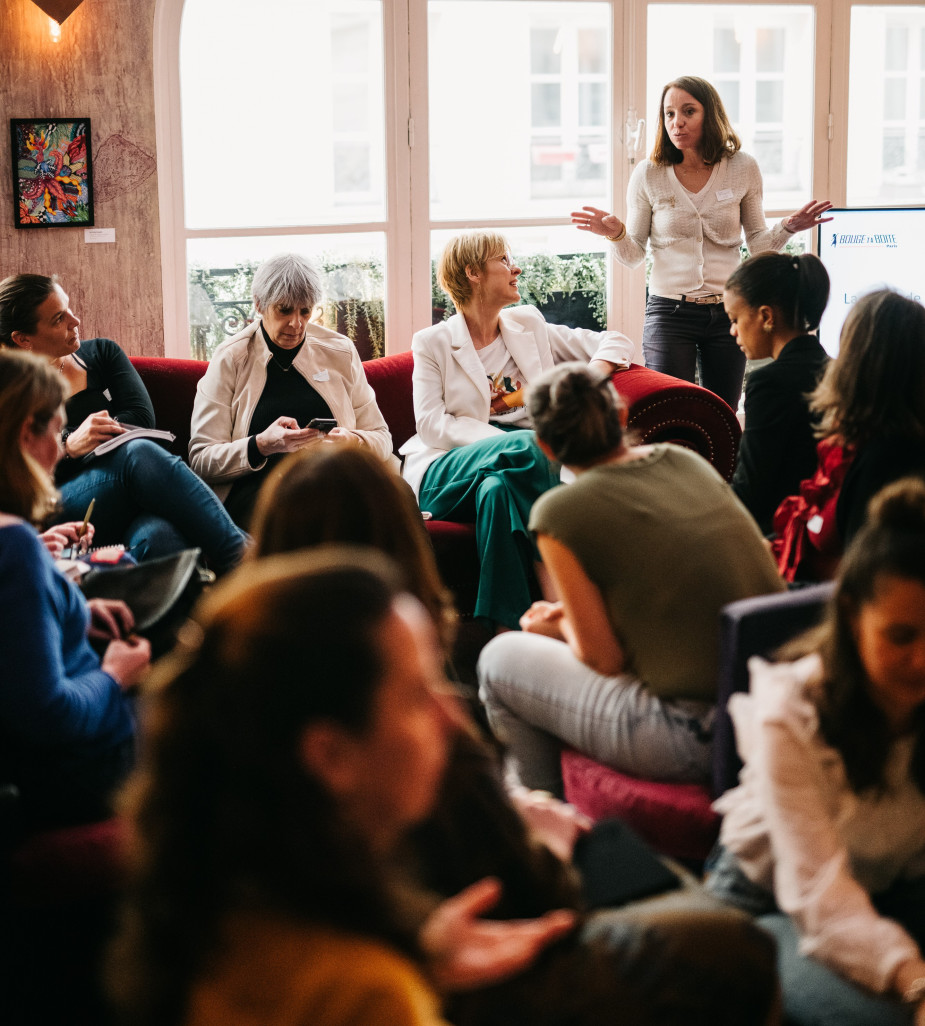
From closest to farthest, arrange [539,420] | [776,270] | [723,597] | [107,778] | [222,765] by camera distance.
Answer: [222,765]
[107,778]
[723,597]
[539,420]
[776,270]

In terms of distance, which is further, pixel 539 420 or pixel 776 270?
pixel 776 270

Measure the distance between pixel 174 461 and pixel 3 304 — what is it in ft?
2.16

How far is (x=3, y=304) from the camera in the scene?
3.32m

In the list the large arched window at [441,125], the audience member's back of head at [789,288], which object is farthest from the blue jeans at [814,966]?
the large arched window at [441,125]

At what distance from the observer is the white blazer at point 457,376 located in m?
3.94

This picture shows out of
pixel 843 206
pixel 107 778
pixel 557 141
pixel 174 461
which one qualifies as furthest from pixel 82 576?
pixel 843 206

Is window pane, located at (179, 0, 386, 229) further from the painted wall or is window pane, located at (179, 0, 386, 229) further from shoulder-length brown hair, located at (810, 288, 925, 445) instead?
shoulder-length brown hair, located at (810, 288, 925, 445)

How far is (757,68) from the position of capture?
529 cm

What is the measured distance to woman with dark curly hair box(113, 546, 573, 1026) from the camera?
2.50 ft

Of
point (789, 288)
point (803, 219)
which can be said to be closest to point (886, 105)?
point (803, 219)

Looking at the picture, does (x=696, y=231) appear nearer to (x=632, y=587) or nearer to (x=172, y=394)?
(x=172, y=394)

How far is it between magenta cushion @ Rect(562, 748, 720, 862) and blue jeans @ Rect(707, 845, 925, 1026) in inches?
9.0

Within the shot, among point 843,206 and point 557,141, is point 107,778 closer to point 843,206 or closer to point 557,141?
point 557,141

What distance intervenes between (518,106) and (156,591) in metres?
3.52
